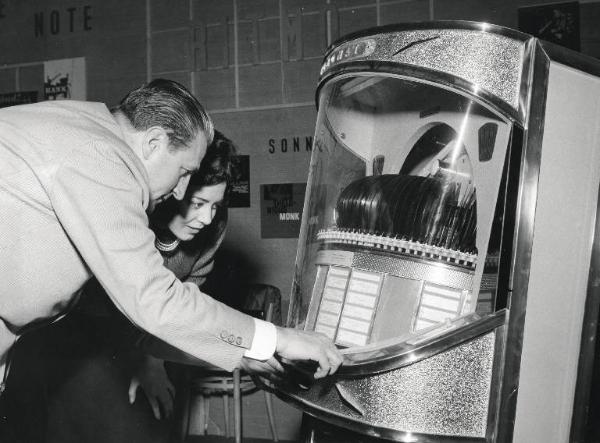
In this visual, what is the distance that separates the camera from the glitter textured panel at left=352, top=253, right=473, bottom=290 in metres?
1.15

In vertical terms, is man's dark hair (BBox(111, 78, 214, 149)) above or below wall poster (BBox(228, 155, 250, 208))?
above

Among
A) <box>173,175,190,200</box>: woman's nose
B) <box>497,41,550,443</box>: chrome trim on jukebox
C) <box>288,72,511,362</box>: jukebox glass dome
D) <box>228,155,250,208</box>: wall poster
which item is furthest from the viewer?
<box>228,155,250,208</box>: wall poster

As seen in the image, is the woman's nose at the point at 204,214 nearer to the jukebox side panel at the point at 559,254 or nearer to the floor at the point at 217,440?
the jukebox side panel at the point at 559,254

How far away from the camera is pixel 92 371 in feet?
6.36

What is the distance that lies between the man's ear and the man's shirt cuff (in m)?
0.43

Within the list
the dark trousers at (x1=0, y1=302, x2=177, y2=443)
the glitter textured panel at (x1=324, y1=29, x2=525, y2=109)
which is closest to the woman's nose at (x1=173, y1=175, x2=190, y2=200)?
the glitter textured panel at (x1=324, y1=29, x2=525, y2=109)

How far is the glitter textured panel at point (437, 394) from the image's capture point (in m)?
1.01

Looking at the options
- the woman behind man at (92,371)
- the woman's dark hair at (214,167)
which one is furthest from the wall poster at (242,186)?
the woman's dark hair at (214,167)

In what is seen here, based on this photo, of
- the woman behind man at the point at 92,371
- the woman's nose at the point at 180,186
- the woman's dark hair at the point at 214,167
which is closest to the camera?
the woman's nose at the point at 180,186

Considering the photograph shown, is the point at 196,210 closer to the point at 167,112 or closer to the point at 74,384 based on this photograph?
the point at 167,112

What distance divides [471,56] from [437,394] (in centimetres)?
60

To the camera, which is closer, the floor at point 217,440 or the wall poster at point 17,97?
the floor at point 217,440

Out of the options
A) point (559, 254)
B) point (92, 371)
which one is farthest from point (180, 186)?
point (92, 371)

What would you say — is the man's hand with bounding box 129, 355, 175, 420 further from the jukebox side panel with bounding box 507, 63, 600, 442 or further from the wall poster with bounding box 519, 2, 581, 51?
the wall poster with bounding box 519, 2, 581, 51
